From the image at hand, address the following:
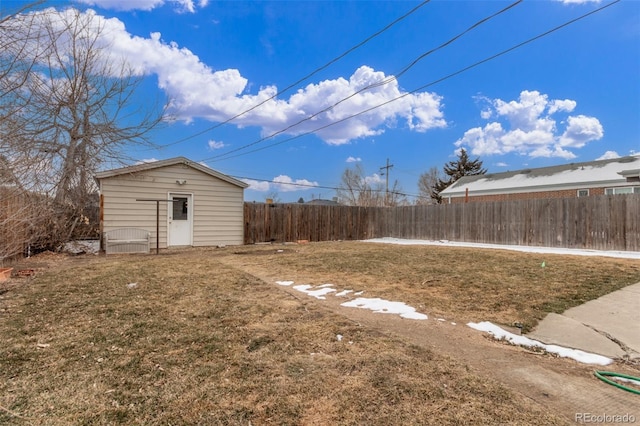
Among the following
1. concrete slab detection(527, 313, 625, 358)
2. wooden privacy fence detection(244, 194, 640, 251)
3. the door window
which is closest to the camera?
concrete slab detection(527, 313, 625, 358)

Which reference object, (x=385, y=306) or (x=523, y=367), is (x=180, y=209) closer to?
(x=385, y=306)

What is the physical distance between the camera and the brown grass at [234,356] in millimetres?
1889

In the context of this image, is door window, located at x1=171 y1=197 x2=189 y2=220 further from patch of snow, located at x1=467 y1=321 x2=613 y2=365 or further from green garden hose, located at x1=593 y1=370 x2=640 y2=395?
green garden hose, located at x1=593 y1=370 x2=640 y2=395

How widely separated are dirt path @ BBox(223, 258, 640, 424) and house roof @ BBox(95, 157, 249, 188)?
9.26 meters

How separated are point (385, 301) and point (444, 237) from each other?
10880 millimetres

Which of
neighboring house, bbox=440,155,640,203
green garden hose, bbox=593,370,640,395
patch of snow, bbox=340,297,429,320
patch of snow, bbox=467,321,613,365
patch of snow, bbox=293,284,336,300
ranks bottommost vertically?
patch of snow, bbox=467,321,613,365

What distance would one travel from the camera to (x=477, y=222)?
13.1 metres

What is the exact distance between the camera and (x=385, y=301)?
14.7ft

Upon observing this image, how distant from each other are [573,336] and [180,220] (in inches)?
436

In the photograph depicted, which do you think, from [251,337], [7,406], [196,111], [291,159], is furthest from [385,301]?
[291,159]

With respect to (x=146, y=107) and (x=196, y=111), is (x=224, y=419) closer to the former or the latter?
(x=146, y=107)

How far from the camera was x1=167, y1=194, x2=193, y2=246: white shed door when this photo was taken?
11.3 metres

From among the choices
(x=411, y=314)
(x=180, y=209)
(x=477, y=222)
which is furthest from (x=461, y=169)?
(x=411, y=314)

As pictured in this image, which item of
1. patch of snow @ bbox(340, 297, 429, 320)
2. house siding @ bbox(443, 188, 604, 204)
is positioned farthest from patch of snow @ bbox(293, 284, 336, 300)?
house siding @ bbox(443, 188, 604, 204)
